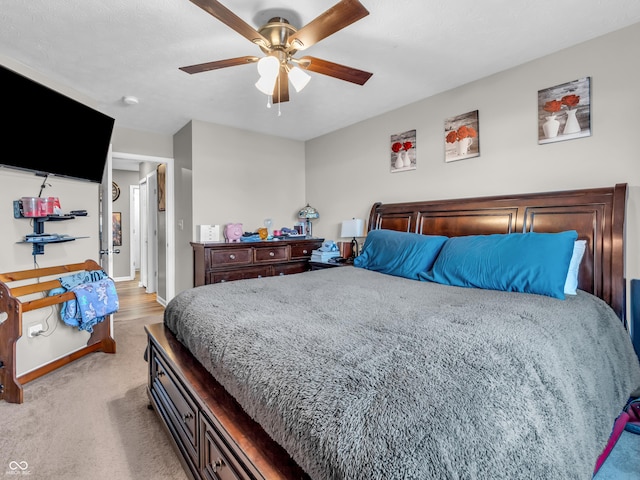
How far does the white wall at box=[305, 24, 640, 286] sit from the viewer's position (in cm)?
205

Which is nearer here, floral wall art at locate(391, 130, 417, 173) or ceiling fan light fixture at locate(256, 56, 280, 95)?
ceiling fan light fixture at locate(256, 56, 280, 95)

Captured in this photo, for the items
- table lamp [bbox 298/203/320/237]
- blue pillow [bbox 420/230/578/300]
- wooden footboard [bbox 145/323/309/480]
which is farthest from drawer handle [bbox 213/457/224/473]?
table lamp [bbox 298/203/320/237]

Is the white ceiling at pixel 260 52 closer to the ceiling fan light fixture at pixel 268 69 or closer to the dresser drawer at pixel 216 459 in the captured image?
the ceiling fan light fixture at pixel 268 69

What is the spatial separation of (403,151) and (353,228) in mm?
1036

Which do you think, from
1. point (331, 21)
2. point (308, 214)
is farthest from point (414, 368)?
point (308, 214)

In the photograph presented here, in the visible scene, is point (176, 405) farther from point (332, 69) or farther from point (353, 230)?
point (353, 230)

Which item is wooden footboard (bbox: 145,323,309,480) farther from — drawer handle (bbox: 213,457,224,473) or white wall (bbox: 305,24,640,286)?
white wall (bbox: 305,24,640,286)

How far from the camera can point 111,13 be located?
1.88 meters

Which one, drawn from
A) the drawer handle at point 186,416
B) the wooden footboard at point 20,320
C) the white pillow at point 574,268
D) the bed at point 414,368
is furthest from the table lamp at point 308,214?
the drawer handle at point 186,416

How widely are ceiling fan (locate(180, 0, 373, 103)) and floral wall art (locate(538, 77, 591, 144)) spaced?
4.80ft

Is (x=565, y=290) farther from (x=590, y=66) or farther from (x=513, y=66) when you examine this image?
(x=513, y=66)

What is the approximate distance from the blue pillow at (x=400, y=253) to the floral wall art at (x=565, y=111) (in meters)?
1.12

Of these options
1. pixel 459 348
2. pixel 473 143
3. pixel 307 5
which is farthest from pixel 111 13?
pixel 473 143

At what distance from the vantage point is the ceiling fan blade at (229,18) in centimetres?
144
